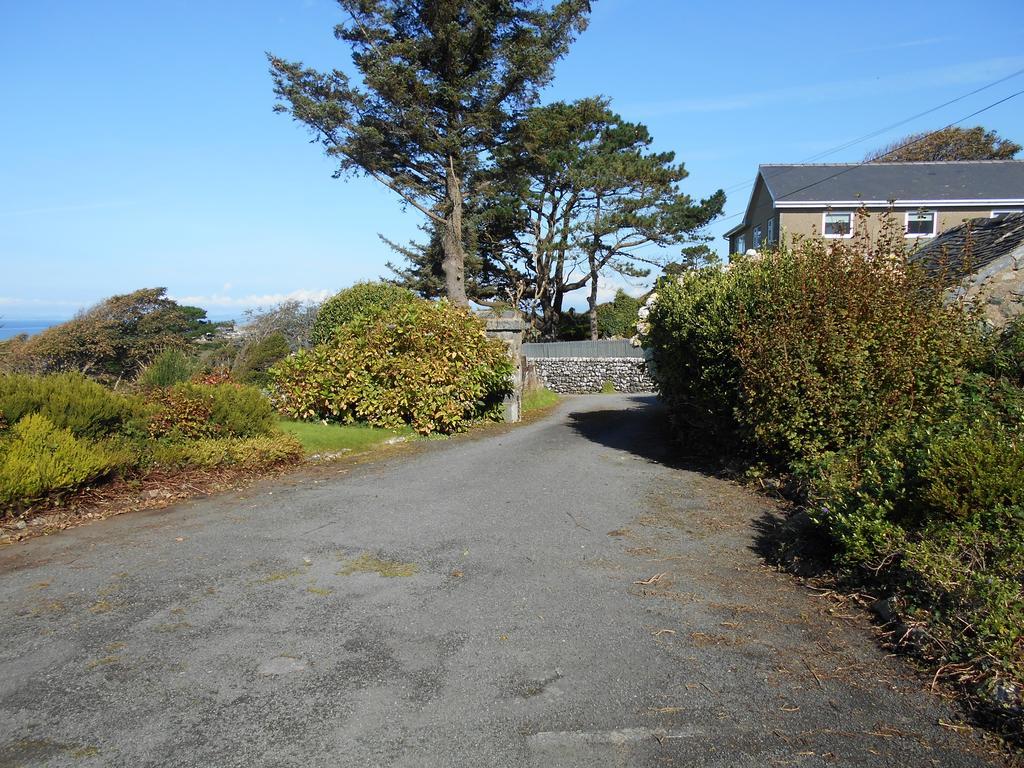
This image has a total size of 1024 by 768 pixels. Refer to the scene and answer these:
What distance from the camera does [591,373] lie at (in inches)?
1217

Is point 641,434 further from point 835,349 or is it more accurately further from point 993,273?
point 835,349

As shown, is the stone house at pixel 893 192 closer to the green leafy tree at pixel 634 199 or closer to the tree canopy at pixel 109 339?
the green leafy tree at pixel 634 199

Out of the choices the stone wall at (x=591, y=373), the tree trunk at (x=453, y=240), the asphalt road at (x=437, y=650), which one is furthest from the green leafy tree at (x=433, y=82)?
the asphalt road at (x=437, y=650)

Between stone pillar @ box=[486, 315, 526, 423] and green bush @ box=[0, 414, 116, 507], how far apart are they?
8.82m

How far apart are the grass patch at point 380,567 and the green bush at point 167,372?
5.75 metres

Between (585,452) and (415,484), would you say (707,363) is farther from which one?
(415,484)

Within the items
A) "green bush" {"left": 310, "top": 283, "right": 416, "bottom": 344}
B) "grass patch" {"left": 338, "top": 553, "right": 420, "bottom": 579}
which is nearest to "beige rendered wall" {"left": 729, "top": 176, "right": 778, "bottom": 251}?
"green bush" {"left": 310, "top": 283, "right": 416, "bottom": 344}

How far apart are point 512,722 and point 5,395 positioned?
681 cm

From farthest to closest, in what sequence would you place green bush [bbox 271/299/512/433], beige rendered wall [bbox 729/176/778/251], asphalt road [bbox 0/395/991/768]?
beige rendered wall [bbox 729/176/778/251]
green bush [bbox 271/299/512/433]
asphalt road [bbox 0/395/991/768]

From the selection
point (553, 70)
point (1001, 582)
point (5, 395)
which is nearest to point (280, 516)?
point (5, 395)

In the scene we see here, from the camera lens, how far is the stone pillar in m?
15.6

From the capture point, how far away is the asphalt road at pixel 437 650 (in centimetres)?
347

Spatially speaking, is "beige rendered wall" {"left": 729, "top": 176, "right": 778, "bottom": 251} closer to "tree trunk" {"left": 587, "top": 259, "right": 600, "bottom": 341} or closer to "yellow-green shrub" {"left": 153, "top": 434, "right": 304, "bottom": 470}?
"tree trunk" {"left": 587, "top": 259, "right": 600, "bottom": 341}

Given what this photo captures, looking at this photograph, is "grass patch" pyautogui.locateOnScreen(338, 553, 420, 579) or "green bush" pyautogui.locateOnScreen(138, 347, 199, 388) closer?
"grass patch" pyautogui.locateOnScreen(338, 553, 420, 579)
